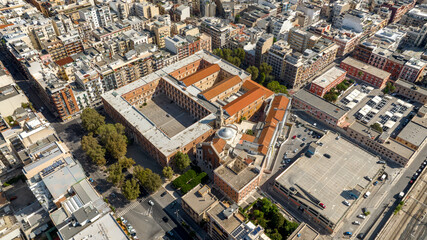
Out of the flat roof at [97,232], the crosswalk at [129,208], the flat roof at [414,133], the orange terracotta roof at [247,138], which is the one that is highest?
the flat roof at [97,232]

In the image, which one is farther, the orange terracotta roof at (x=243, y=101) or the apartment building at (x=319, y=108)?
the apartment building at (x=319, y=108)

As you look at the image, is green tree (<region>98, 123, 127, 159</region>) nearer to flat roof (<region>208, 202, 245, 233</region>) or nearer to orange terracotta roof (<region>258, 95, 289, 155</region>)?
flat roof (<region>208, 202, 245, 233</region>)

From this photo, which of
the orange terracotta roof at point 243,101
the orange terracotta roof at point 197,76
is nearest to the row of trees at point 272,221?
the orange terracotta roof at point 243,101

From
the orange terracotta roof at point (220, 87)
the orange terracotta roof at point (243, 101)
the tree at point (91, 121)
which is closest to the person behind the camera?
the tree at point (91, 121)

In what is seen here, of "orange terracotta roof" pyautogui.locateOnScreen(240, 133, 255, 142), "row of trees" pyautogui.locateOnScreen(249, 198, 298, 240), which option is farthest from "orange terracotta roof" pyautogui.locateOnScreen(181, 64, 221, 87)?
"row of trees" pyautogui.locateOnScreen(249, 198, 298, 240)

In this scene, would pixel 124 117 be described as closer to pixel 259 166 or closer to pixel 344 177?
pixel 259 166

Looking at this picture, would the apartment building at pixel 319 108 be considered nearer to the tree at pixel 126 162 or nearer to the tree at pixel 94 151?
the tree at pixel 126 162
